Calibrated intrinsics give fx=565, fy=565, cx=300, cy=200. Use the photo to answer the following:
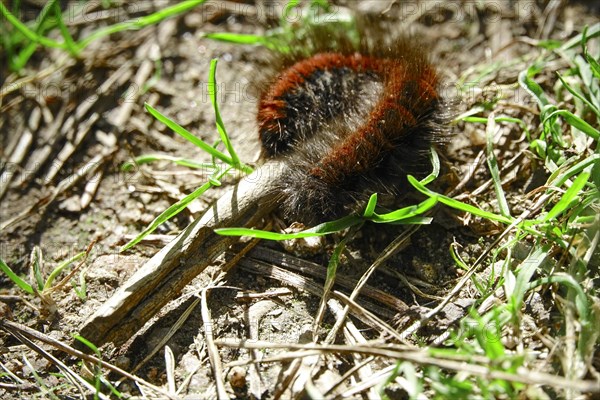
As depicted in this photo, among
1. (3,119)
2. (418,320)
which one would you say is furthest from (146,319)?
(3,119)

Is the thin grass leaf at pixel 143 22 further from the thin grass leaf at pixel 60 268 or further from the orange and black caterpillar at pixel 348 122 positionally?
the thin grass leaf at pixel 60 268

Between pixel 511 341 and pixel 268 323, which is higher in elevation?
pixel 268 323

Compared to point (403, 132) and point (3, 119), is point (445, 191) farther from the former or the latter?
point (3, 119)

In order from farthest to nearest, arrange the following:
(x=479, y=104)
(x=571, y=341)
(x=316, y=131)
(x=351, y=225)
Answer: (x=479, y=104)
(x=316, y=131)
(x=351, y=225)
(x=571, y=341)

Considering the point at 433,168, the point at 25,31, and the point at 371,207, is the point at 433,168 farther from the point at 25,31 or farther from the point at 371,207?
the point at 25,31

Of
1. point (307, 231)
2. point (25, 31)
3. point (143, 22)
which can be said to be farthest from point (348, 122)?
point (25, 31)

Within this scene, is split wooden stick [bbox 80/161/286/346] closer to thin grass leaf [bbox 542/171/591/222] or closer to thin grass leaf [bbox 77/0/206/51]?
thin grass leaf [bbox 542/171/591/222]
